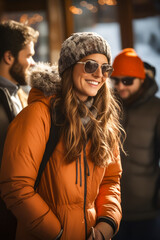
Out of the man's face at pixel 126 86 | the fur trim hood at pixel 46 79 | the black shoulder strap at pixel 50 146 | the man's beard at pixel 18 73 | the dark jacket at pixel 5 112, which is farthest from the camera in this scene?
the man's face at pixel 126 86

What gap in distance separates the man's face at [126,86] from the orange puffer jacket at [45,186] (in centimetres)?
126

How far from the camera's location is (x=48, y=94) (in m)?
1.71

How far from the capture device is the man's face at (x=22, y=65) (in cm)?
255

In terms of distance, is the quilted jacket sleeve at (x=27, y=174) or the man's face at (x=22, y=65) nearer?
the quilted jacket sleeve at (x=27, y=174)

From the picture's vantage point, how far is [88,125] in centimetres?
179

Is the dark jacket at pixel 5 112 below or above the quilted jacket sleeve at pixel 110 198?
above

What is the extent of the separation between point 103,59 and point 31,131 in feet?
2.09

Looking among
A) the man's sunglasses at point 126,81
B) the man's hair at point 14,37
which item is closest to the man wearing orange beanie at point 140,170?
the man's sunglasses at point 126,81

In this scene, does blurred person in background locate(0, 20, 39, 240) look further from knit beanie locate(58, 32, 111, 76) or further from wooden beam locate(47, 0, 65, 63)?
wooden beam locate(47, 0, 65, 63)

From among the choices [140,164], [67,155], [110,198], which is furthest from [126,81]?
[67,155]

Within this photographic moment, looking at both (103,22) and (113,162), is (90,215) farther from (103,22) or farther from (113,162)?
(103,22)

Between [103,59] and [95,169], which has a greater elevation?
[103,59]

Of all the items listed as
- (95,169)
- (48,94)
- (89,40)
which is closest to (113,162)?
(95,169)

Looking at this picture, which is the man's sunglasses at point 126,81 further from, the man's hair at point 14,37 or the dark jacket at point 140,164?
the man's hair at point 14,37
